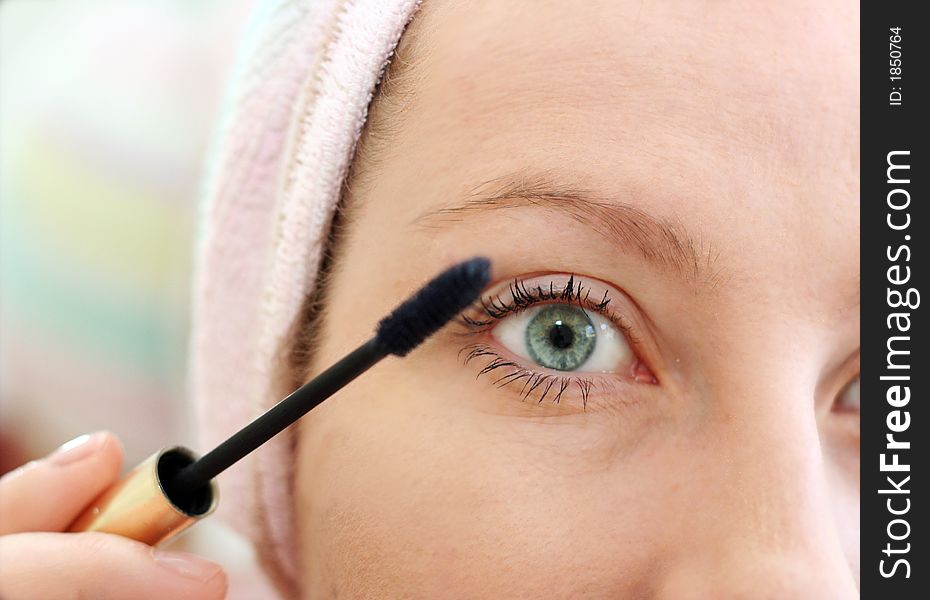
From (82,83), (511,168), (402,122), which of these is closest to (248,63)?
(402,122)

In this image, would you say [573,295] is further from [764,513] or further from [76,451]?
[76,451]

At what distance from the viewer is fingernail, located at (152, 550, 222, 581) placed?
59 cm

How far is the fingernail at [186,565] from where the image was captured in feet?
1.94

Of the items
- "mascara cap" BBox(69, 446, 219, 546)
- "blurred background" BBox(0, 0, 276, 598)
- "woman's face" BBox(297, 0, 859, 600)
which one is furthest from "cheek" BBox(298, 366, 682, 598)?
"blurred background" BBox(0, 0, 276, 598)

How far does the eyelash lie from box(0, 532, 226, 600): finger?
0.24 m

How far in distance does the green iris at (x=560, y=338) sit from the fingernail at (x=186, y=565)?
0.87 ft

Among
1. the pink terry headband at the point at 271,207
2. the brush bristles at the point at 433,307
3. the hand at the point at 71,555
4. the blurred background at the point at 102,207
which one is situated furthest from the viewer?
the blurred background at the point at 102,207

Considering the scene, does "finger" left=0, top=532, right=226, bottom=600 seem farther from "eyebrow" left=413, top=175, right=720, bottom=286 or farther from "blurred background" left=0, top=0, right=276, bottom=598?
"blurred background" left=0, top=0, right=276, bottom=598

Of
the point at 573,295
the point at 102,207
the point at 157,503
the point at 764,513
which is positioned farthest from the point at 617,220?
the point at 102,207

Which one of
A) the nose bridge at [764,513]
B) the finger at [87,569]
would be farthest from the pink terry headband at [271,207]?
the nose bridge at [764,513]

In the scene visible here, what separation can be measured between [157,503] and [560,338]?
292mm

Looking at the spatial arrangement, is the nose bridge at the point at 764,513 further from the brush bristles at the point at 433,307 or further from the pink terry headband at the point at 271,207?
the pink terry headband at the point at 271,207
